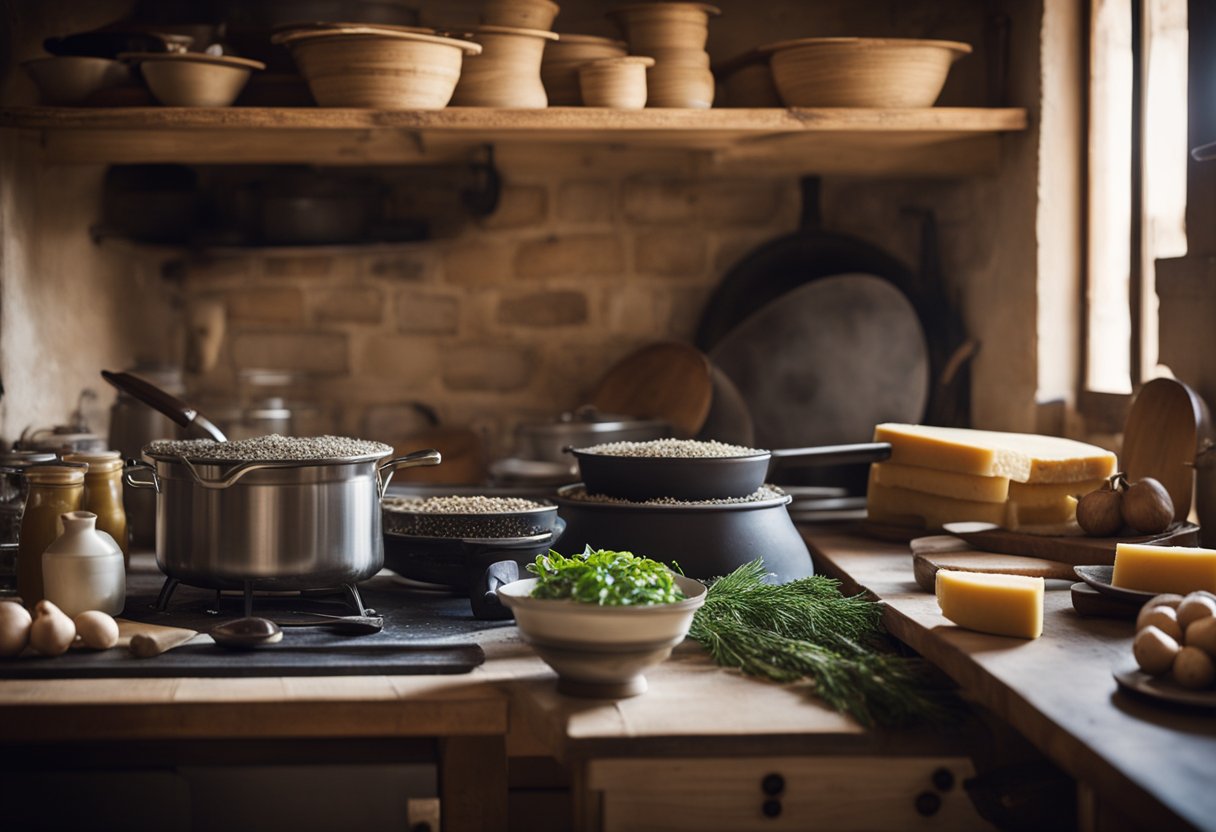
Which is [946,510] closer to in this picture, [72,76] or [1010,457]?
[1010,457]

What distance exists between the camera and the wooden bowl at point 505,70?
223cm

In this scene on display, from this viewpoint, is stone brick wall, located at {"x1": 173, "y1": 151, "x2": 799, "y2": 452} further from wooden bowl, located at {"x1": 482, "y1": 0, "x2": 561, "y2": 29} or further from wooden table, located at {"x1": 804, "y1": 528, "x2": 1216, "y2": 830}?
wooden table, located at {"x1": 804, "y1": 528, "x2": 1216, "y2": 830}

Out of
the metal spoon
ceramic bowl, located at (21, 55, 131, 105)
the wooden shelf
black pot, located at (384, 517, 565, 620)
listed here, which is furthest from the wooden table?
ceramic bowl, located at (21, 55, 131, 105)

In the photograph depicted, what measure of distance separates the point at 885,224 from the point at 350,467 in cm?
173

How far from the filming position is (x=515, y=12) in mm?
2301

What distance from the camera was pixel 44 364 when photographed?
2465mm

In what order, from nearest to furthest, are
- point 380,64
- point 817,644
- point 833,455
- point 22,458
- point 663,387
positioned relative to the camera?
1. point 817,644
2. point 22,458
3. point 833,455
4. point 380,64
5. point 663,387

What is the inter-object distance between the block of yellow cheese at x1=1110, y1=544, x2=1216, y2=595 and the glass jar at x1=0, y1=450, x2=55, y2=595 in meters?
1.59

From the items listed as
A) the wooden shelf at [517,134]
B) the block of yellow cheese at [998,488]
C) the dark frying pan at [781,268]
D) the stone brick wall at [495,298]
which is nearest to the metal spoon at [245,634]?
the wooden shelf at [517,134]

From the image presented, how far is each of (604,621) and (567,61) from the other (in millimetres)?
1377

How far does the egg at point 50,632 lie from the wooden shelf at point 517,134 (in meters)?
1.06

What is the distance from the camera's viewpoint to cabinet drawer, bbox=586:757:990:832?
1.30 metres

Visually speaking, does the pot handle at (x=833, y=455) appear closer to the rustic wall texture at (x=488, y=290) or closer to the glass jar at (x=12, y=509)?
the rustic wall texture at (x=488, y=290)

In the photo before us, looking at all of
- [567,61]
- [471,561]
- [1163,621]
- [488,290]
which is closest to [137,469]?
[471,561]
